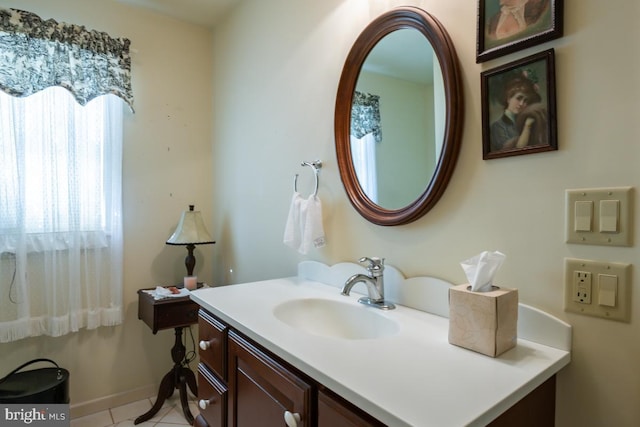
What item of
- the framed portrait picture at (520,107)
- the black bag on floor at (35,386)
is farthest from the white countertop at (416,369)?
the black bag on floor at (35,386)

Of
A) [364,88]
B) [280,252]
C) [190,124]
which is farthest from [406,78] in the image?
[190,124]

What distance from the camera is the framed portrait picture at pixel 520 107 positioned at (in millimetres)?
859

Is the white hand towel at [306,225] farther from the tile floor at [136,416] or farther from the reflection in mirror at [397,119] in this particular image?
the tile floor at [136,416]

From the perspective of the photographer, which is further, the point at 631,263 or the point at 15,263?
the point at 15,263

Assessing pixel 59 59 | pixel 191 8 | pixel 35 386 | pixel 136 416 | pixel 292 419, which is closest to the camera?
pixel 292 419

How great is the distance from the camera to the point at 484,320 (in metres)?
0.79

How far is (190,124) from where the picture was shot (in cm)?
254

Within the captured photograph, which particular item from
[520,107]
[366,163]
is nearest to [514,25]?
[520,107]

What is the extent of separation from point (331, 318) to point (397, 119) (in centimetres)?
76

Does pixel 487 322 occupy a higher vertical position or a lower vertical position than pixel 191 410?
higher

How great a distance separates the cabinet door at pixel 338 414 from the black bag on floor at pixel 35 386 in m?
1.73

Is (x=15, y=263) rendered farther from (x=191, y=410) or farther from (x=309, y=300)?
(x=309, y=300)

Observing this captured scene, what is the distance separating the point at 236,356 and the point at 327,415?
45cm

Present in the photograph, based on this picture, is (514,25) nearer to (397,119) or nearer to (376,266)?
(397,119)
